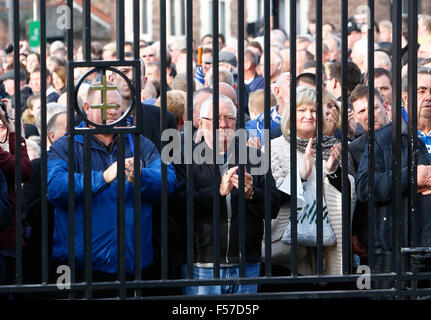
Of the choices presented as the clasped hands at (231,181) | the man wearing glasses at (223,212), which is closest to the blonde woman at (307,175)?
the man wearing glasses at (223,212)

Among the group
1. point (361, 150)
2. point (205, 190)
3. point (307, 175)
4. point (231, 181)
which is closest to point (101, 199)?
point (205, 190)

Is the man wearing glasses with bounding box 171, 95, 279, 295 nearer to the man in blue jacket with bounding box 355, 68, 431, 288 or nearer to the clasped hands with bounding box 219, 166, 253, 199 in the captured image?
the clasped hands with bounding box 219, 166, 253, 199

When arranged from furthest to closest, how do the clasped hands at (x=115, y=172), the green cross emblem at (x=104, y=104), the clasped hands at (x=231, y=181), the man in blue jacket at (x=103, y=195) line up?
the man in blue jacket at (x=103, y=195)
the clasped hands at (x=115, y=172)
the clasped hands at (x=231, y=181)
the green cross emblem at (x=104, y=104)

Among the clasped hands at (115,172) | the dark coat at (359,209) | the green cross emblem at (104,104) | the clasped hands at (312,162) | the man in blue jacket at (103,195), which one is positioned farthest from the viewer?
the dark coat at (359,209)

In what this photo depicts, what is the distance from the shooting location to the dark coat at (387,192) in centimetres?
428

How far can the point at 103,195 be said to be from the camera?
4.67 metres

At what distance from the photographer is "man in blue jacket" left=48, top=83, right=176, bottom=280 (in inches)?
179

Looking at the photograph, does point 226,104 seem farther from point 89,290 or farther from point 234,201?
point 89,290

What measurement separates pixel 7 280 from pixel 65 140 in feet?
2.85

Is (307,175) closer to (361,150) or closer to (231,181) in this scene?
(361,150)

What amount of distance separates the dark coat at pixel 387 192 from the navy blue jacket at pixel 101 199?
91 centimetres

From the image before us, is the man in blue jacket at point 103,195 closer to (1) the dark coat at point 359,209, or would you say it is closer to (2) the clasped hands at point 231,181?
(2) the clasped hands at point 231,181

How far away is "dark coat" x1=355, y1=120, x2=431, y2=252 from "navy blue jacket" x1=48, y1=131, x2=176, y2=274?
35.8 inches

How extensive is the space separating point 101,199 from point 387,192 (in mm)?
1387
